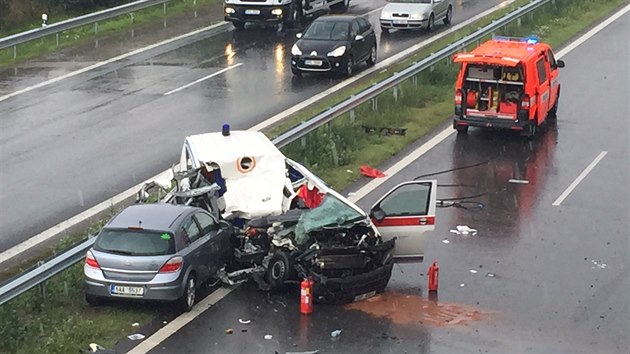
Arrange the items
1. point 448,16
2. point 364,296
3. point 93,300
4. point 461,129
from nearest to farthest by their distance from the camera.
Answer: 1. point 93,300
2. point 364,296
3. point 461,129
4. point 448,16

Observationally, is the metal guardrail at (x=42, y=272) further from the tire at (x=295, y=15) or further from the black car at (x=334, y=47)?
the tire at (x=295, y=15)

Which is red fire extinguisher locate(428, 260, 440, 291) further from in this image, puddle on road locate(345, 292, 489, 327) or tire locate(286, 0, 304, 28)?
tire locate(286, 0, 304, 28)

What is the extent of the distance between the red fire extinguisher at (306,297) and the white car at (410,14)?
73.4ft

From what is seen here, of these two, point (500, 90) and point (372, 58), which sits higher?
point (500, 90)

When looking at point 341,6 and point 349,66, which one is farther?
point 341,6

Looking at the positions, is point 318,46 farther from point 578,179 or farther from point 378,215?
point 378,215

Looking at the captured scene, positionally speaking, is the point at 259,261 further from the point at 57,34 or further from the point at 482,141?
the point at 57,34

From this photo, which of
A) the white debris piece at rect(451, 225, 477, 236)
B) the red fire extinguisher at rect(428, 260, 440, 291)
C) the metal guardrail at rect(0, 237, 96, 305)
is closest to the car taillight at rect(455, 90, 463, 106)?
the white debris piece at rect(451, 225, 477, 236)

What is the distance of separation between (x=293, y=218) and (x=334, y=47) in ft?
48.9

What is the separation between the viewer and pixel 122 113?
27.7 m

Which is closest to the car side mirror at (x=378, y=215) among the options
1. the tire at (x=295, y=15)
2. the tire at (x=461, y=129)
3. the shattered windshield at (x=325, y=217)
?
the shattered windshield at (x=325, y=217)

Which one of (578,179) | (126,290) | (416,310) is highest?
(126,290)

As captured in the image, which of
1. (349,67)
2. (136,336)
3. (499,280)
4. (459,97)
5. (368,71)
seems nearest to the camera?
(136,336)

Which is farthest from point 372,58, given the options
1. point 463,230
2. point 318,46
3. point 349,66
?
point 463,230
